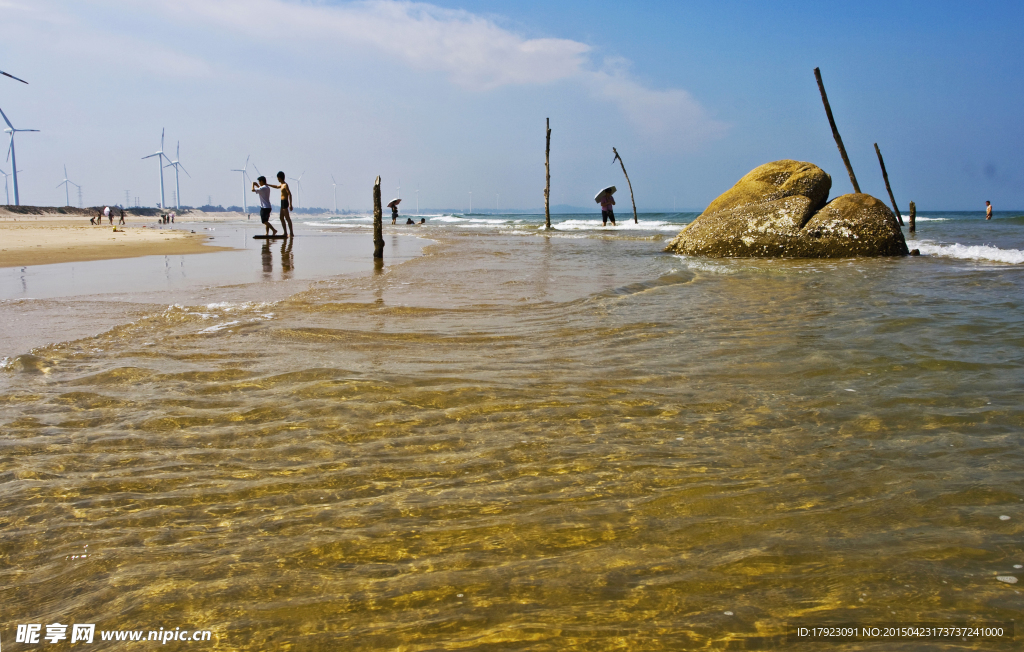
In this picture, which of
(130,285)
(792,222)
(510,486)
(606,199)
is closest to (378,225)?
(130,285)

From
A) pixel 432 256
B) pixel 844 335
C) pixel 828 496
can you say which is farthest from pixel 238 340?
pixel 432 256

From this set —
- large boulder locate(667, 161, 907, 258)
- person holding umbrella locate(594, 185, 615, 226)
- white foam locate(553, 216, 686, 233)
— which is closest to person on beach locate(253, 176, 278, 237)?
large boulder locate(667, 161, 907, 258)

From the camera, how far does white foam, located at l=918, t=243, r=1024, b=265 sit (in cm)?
1224

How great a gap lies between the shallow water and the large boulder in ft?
→ 27.1

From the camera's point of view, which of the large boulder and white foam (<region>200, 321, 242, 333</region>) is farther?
the large boulder

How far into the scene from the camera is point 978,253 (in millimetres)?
13570

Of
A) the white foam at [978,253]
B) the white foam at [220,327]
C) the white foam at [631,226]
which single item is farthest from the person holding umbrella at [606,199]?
the white foam at [220,327]

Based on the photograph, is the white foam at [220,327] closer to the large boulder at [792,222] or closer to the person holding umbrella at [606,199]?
the large boulder at [792,222]

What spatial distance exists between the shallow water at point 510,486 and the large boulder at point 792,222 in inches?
325

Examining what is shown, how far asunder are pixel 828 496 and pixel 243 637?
1940 mm

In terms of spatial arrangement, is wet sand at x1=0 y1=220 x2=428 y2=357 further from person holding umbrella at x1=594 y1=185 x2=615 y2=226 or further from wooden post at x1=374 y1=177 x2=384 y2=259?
person holding umbrella at x1=594 y1=185 x2=615 y2=226

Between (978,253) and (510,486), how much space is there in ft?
50.5

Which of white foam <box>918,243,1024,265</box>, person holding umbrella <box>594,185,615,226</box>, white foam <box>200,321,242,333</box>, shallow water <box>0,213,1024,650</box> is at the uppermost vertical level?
person holding umbrella <box>594,185,615,226</box>

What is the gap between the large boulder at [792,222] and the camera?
499 inches
